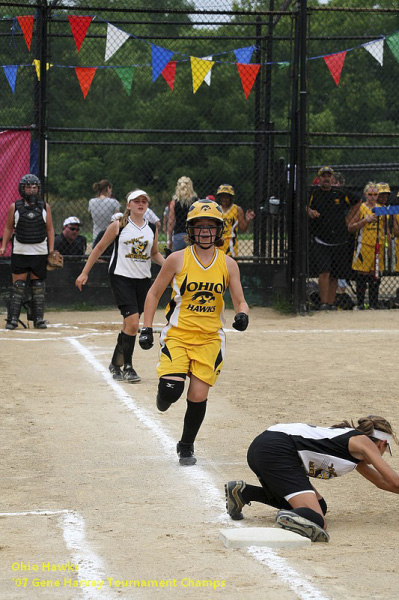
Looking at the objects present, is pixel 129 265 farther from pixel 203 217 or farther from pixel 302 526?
pixel 302 526

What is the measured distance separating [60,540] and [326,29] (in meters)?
37.1

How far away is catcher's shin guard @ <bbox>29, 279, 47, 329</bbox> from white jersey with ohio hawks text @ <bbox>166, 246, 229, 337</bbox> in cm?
665

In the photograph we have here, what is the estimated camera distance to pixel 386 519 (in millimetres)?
5398

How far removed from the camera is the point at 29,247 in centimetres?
1298

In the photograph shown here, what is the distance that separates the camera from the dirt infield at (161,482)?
432cm

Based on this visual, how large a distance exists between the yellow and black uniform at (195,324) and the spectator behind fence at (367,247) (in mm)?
8497

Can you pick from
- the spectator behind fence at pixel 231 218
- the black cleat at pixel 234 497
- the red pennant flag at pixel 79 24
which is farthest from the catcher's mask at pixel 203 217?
the spectator behind fence at pixel 231 218

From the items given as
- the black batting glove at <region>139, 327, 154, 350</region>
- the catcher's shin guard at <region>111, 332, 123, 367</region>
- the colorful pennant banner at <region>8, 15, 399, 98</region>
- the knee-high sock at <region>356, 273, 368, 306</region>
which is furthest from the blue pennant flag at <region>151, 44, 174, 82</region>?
the black batting glove at <region>139, 327, 154, 350</region>

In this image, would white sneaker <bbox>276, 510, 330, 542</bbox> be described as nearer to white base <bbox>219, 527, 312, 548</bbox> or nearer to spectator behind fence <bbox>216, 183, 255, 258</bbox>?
white base <bbox>219, 527, 312, 548</bbox>

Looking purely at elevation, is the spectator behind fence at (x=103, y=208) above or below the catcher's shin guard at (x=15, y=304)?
above

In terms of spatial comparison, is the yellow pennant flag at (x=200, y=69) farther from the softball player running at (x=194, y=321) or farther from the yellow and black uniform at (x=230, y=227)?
the softball player running at (x=194, y=321)

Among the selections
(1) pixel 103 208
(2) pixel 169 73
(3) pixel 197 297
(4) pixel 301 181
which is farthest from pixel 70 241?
(3) pixel 197 297

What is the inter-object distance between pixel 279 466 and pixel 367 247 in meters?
9.99

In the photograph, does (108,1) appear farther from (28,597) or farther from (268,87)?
(28,597)
